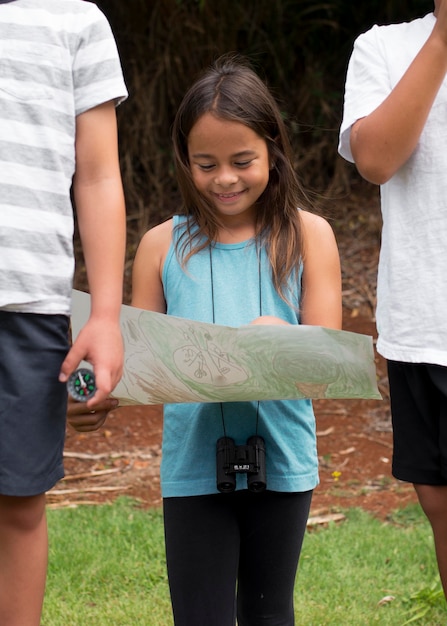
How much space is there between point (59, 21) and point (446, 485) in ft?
4.22

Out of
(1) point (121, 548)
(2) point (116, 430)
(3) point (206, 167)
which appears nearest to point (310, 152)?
(2) point (116, 430)

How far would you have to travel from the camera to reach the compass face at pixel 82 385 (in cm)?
190

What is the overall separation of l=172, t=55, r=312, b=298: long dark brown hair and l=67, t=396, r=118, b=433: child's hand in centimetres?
42

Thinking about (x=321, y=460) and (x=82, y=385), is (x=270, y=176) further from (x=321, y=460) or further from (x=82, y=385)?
(x=321, y=460)

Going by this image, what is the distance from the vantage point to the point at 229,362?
85.2 inches

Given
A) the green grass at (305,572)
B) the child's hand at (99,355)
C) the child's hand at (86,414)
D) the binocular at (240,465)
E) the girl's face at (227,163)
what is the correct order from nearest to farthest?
the child's hand at (99,355) < the child's hand at (86,414) < the binocular at (240,465) < the girl's face at (227,163) < the green grass at (305,572)

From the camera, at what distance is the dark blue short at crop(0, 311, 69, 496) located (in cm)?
190

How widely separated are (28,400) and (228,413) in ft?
1.87

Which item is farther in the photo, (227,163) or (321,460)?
(321,460)

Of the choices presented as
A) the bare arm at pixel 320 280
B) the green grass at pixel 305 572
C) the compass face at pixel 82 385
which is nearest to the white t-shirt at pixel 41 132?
the compass face at pixel 82 385

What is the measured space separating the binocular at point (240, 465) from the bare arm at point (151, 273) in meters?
0.39

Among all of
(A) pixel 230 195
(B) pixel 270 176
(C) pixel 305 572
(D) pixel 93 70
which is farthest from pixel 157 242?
(C) pixel 305 572

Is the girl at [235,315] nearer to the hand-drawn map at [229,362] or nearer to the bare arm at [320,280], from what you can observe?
the bare arm at [320,280]

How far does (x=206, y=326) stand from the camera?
2.12m
